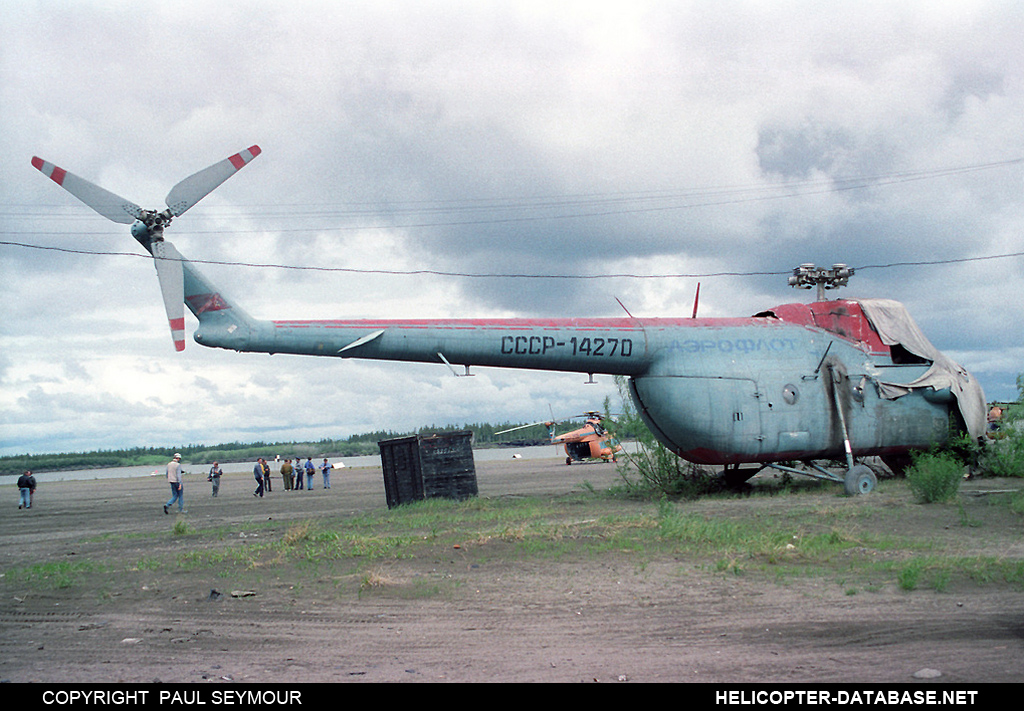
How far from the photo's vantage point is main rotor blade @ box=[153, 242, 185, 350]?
13734 mm

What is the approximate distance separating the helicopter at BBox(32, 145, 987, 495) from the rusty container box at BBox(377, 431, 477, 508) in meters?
3.74

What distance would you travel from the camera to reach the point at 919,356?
1831 centimetres

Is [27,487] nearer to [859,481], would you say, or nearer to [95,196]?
[95,196]

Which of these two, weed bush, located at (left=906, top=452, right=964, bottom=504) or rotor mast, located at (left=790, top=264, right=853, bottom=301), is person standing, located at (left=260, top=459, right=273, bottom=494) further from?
weed bush, located at (left=906, top=452, right=964, bottom=504)

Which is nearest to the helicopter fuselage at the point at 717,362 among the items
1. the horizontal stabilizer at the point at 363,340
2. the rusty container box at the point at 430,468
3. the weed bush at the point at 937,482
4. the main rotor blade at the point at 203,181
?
the horizontal stabilizer at the point at 363,340

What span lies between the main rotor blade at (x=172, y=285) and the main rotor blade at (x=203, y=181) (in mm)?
785

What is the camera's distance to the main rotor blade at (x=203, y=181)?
560 inches

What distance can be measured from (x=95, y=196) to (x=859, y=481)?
16282 mm

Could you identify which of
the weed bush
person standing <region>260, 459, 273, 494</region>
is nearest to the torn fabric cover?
the weed bush

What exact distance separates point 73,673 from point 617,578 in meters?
5.38

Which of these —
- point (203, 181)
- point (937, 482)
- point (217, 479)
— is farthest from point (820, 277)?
point (217, 479)

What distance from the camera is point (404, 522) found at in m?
14.4
